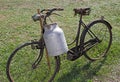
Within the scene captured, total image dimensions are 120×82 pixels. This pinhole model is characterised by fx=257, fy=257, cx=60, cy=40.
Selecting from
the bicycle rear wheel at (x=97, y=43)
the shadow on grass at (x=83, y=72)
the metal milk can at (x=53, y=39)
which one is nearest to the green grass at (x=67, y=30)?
the shadow on grass at (x=83, y=72)

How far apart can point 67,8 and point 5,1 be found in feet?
8.81

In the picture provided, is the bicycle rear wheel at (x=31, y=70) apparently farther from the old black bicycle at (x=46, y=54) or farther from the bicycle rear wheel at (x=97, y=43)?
the bicycle rear wheel at (x=97, y=43)

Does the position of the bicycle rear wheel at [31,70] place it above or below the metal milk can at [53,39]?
below

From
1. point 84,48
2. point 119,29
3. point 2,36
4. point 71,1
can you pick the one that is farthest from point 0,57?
point 71,1

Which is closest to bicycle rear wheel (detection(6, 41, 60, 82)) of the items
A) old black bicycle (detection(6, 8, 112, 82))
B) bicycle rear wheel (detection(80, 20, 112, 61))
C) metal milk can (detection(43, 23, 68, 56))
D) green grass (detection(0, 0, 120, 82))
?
old black bicycle (detection(6, 8, 112, 82))

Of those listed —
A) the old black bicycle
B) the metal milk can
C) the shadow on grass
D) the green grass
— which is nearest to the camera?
the metal milk can

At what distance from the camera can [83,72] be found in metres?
5.40

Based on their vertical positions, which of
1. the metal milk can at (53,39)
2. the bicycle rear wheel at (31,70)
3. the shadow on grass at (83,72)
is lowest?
the shadow on grass at (83,72)

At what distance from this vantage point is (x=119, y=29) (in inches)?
296

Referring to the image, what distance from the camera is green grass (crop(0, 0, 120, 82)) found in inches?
210

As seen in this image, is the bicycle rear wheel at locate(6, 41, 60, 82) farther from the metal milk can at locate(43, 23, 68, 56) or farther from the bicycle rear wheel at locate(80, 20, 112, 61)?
the bicycle rear wheel at locate(80, 20, 112, 61)

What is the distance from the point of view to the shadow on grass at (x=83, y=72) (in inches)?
204

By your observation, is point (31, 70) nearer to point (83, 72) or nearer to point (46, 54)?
point (46, 54)

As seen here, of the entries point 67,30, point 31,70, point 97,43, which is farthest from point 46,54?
point 67,30
